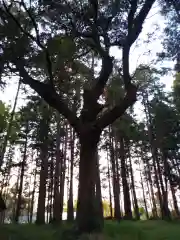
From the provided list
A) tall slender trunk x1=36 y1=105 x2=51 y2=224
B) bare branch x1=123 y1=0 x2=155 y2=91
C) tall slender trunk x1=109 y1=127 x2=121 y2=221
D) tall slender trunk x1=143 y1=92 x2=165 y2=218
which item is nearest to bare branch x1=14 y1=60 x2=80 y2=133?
bare branch x1=123 y1=0 x2=155 y2=91

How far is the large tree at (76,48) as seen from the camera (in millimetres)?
6801

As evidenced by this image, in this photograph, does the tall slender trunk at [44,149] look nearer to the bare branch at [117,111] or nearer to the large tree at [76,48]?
the large tree at [76,48]

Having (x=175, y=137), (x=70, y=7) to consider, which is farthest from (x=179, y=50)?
(x=175, y=137)

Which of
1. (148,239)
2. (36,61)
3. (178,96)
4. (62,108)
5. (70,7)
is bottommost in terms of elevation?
(148,239)

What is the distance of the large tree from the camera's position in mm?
6801

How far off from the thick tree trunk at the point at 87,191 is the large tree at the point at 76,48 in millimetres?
27

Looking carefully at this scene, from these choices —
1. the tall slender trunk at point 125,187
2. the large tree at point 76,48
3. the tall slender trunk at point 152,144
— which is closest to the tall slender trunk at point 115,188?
the tall slender trunk at point 125,187

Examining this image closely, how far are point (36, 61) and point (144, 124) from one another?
Result: 503 inches

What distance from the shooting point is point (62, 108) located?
7.05 metres

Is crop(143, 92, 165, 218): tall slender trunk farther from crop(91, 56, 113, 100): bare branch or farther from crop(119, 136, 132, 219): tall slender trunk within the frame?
crop(91, 56, 113, 100): bare branch

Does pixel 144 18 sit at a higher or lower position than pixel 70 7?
lower

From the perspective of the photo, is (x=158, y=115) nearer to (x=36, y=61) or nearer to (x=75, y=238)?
(x=36, y=61)

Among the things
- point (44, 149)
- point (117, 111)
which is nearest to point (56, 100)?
point (117, 111)

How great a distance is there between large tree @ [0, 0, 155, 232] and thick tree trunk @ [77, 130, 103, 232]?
0.09ft
